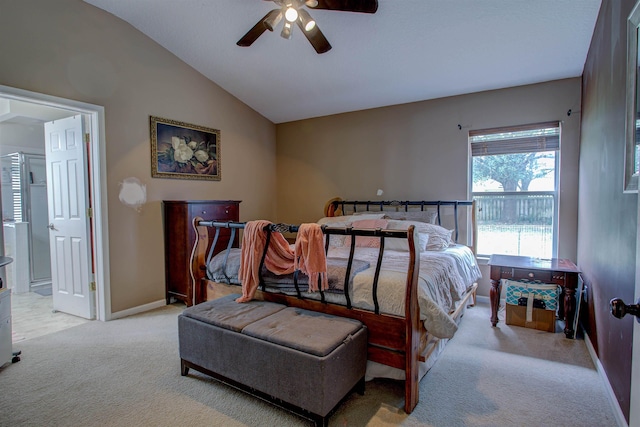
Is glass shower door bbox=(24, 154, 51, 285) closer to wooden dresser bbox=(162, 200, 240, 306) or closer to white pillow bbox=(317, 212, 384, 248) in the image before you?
wooden dresser bbox=(162, 200, 240, 306)

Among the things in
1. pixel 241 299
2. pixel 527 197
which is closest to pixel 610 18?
pixel 527 197

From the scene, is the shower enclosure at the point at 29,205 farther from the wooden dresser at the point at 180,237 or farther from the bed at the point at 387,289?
the bed at the point at 387,289

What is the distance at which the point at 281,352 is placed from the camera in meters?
1.76

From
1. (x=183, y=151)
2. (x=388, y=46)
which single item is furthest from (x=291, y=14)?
(x=183, y=151)

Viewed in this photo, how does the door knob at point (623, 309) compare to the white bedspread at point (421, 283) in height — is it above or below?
above

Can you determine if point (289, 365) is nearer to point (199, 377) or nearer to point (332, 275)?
point (332, 275)

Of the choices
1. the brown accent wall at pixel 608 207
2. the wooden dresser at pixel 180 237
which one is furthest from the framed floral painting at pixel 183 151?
the brown accent wall at pixel 608 207

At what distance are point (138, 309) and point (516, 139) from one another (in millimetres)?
4576

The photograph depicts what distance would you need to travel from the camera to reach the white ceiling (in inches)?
106

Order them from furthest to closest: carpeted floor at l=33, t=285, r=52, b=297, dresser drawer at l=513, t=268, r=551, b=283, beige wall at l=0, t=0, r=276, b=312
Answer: carpeted floor at l=33, t=285, r=52, b=297, dresser drawer at l=513, t=268, r=551, b=283, beige wall at l=0, t=0, r=276, b=312

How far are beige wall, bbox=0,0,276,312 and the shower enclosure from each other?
7.23 ft

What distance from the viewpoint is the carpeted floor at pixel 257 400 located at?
6.15 feet

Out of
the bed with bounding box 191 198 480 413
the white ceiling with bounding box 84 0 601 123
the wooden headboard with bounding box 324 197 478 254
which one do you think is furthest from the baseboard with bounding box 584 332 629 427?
the white ceiling with bounding box 84 0 601 123

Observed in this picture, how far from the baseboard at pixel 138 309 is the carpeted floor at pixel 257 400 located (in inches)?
20.1
